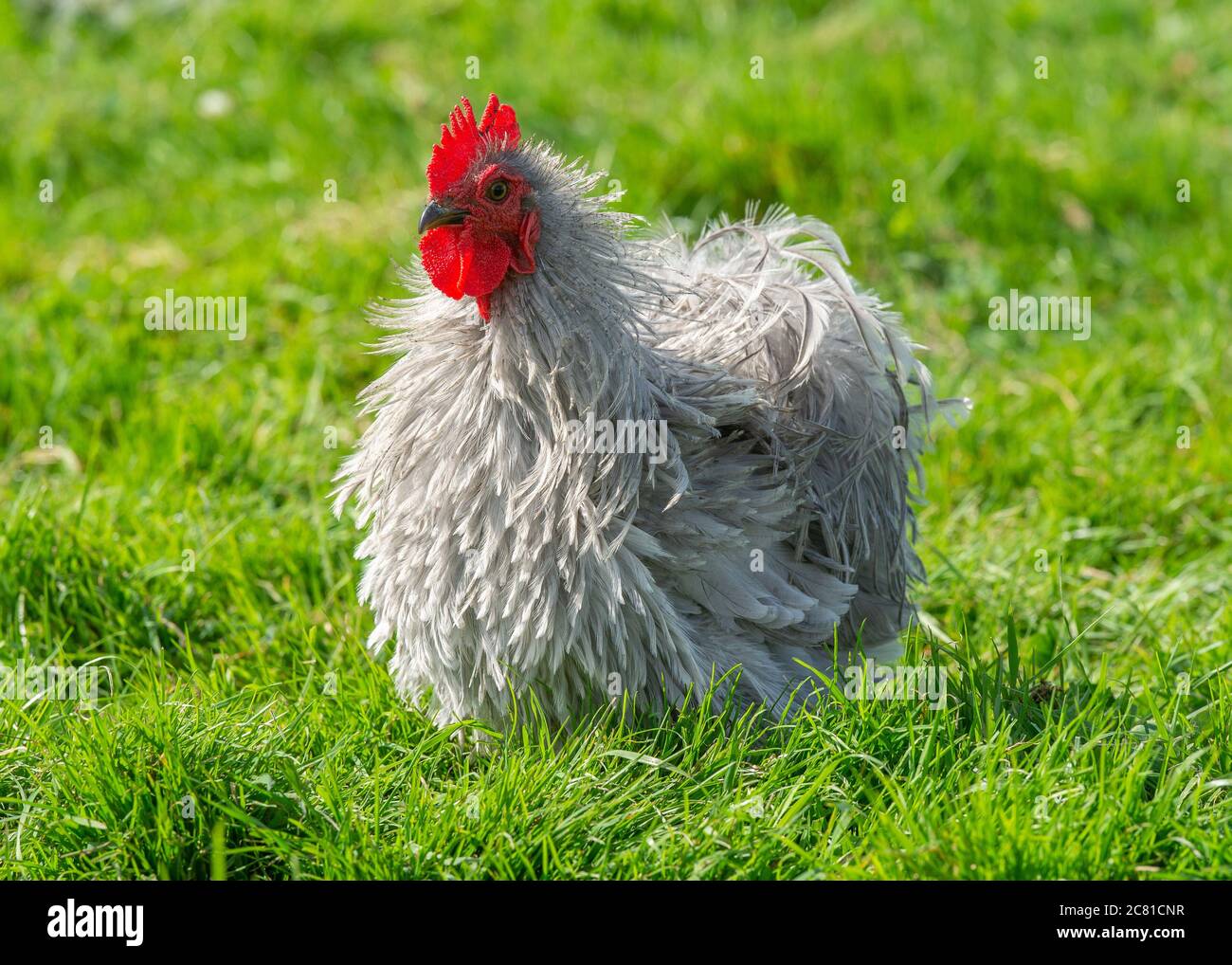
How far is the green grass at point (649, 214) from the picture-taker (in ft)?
10.7

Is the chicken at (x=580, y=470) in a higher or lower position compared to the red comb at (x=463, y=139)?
lower

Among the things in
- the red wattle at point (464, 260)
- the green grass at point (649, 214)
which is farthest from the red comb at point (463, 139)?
the green grass at point (649, 214)

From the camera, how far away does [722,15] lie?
28.3 feet

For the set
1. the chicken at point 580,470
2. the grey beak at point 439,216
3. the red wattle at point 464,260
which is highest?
the grey beak at point 439,216

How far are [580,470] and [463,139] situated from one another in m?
0.87

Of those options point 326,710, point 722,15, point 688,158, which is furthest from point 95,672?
point 722,15

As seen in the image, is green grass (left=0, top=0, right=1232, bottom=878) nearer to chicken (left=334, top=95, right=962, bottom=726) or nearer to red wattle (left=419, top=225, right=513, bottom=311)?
chicken (left=334, top=95, right=962, bottom=726)

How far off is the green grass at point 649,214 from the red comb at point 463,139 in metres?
1.45

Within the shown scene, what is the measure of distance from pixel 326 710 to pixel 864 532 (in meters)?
1.61

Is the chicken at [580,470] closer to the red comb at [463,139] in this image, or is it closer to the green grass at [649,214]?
the red comb at [463,139]

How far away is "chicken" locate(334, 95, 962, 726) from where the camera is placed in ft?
11.0

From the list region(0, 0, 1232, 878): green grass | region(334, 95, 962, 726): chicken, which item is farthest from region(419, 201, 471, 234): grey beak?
region(0, 0, 1232, 878): green grass

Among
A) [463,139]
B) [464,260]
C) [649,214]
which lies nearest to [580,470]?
[464,260]
